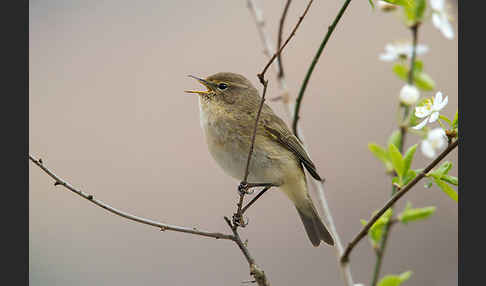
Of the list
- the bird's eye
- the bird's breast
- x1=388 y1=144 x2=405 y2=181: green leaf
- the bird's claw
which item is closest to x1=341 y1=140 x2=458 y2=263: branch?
x1=388 y1=144 x2=405 y2=181: green leaf

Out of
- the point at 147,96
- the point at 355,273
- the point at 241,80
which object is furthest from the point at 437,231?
the point at 147,96

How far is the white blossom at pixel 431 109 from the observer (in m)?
1.43

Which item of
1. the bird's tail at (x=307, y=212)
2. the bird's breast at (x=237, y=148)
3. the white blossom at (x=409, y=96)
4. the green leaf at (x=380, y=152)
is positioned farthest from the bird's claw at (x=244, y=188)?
the white blossom at (x=409, y=96)

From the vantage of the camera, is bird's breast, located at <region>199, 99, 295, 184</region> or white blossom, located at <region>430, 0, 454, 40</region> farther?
bird's breast, located at <region>199, 99, 295, 184</region>

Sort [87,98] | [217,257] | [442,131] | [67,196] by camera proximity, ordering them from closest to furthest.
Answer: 1. [442,131]
2. [217,257]
3. [67,196]
4. [87,98]

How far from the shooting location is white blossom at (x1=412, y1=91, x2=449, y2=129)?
1.43m

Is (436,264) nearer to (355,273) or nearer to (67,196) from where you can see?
(355,273)

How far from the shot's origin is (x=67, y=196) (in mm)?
4922

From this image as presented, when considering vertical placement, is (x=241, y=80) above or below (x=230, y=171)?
above

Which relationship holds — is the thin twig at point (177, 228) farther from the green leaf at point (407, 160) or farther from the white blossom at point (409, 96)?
the white blossom at point (409, 96)

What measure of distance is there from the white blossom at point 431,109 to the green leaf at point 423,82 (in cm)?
26

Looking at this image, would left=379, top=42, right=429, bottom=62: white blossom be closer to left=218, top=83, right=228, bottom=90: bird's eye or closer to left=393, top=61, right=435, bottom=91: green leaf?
left=393, top=61, right=435, bottom=91: green leaf

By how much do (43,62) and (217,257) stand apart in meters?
2.70

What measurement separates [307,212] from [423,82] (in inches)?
56.5
